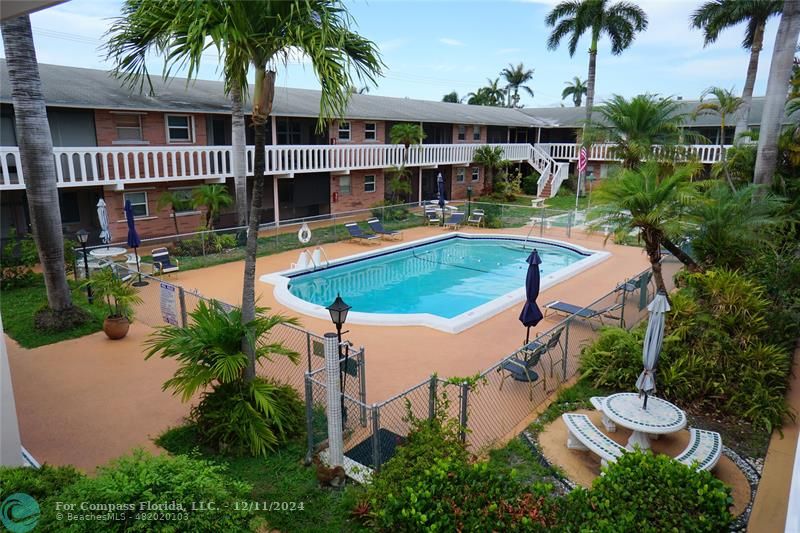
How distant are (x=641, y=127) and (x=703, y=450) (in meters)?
16.0

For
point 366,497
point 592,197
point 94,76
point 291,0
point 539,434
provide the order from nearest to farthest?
point 366,497
point 291,0
point 539,434
point 592,197
point 94,76

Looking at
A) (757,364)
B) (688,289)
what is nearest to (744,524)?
(757,364)

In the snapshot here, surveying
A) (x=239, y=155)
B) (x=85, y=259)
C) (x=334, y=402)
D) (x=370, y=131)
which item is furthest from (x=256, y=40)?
(x=370, y=131)

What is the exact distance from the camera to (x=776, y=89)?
561 inches

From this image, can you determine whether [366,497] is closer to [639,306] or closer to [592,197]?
[592,197]

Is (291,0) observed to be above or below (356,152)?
above

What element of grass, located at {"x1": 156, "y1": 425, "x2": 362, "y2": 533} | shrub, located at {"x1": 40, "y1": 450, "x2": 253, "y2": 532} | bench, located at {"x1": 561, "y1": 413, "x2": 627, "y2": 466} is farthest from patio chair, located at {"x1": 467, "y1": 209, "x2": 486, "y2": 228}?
shrub, located at {"x1": 40, "y1": 450, "x2": 253, "y2": 532}

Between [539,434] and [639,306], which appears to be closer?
[539,434]

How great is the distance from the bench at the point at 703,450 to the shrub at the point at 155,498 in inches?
222

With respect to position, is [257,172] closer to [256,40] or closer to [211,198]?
[256,40]

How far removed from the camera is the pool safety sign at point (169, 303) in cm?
1164

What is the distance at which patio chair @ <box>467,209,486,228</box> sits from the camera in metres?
26.9

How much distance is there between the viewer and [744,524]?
6.46 metres

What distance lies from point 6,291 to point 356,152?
16.6 meters
